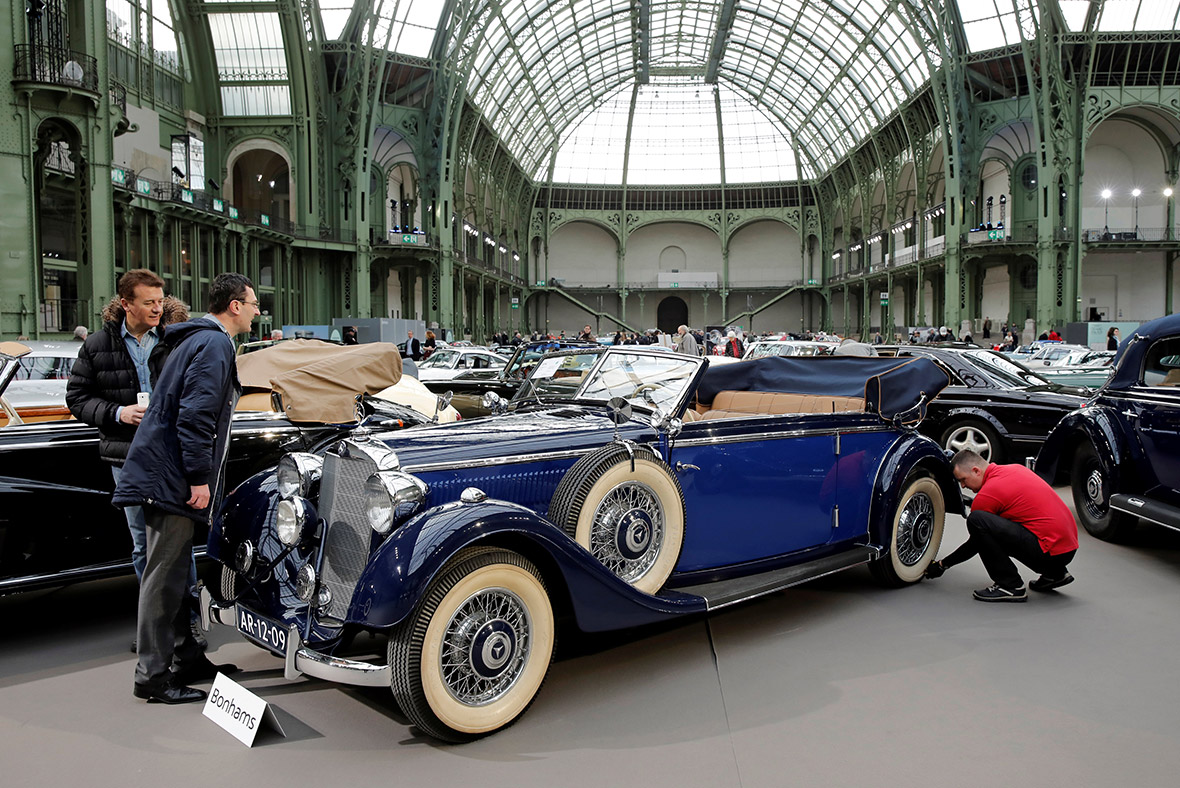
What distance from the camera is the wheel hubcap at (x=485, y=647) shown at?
3477mm

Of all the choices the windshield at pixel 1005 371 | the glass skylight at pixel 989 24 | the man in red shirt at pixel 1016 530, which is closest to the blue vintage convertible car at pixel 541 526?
→ the man in red shirt at pixel 1016 530

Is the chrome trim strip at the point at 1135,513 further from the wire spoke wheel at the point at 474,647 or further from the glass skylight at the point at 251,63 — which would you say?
the glass skylight at the point at 251,63

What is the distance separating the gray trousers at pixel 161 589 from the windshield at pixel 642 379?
2383 mm

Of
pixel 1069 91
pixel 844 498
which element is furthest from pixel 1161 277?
pixel 844 498

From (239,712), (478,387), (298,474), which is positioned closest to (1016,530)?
(298,474)

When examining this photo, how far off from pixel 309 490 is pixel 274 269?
31.8m

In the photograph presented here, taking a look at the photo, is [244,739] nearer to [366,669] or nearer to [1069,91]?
[366,669]

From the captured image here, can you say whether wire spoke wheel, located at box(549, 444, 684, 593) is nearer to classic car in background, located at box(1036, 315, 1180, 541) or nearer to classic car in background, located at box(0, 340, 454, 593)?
classic car in background, located at box(0, 340, 454, 593)

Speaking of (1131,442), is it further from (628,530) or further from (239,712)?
(239,712)

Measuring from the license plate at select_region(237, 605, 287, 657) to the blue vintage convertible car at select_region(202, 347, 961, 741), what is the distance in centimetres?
1

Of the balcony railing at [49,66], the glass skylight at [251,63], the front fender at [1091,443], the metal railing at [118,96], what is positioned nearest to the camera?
the front fender at [1091,443]

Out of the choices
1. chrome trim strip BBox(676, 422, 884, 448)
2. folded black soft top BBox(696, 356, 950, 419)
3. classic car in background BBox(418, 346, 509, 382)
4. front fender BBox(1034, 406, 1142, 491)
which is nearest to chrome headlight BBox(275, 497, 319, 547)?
chrome trim strip BBox(676, 422, 884, 448)

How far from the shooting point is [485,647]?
3533mm

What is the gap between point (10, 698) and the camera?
4.04 m
